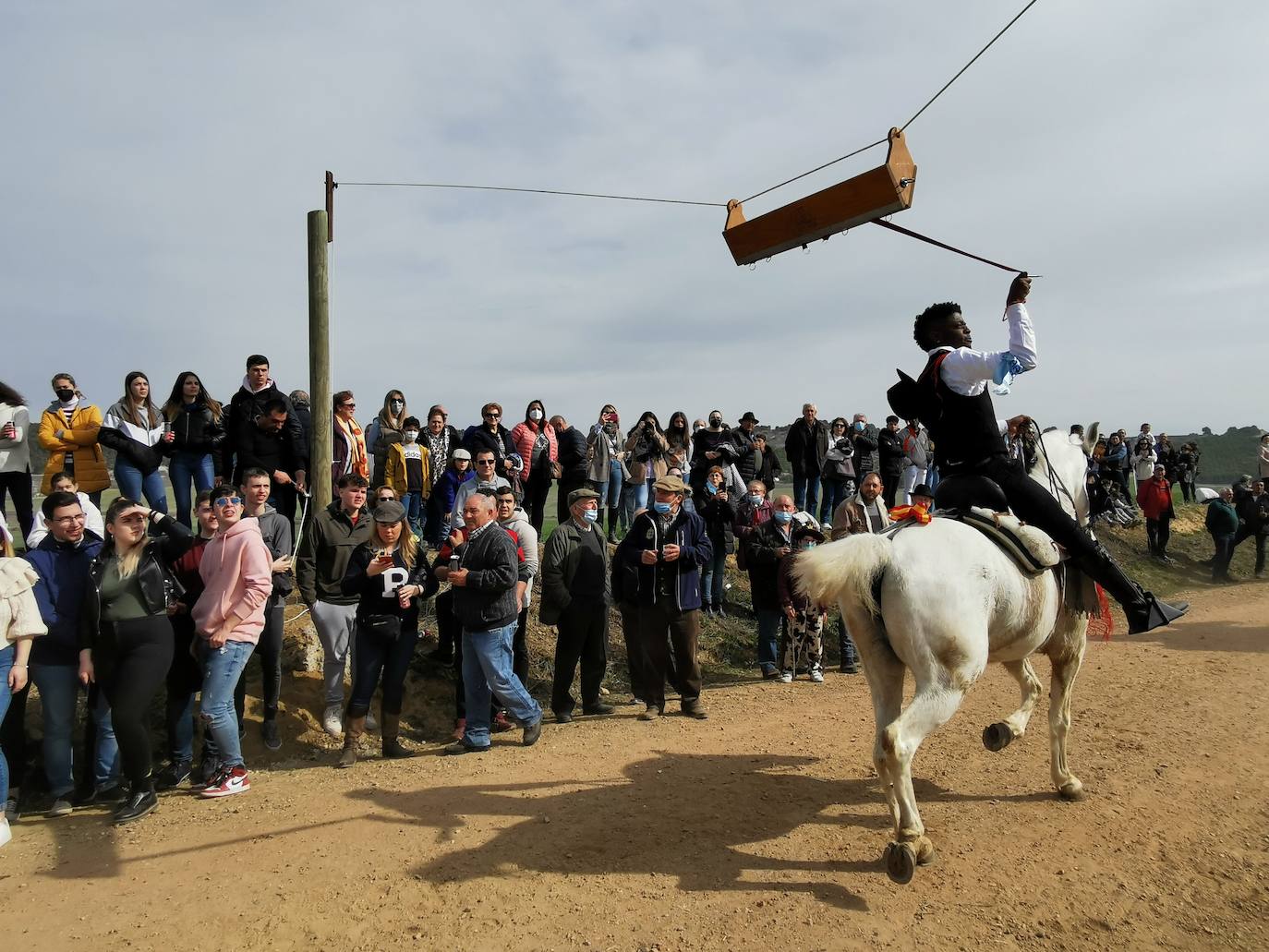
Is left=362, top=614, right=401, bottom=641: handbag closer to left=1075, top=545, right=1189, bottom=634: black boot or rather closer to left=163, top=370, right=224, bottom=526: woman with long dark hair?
left=163, top=370, right=224, bottom=526: woman with long dark hair

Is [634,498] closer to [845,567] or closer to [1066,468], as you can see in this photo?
[1066,468]

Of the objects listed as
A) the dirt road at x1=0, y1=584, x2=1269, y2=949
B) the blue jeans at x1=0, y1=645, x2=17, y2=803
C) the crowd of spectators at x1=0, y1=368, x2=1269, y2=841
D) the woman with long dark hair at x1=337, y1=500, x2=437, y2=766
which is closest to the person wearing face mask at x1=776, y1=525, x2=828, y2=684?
the crowd of spectators at x1=0, y1=368, x2=1269, y2=841

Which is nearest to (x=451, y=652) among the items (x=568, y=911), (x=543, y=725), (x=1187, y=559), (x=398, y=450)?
(x=543, y=725)

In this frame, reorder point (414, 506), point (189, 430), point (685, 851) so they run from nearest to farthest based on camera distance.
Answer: point (685, 851) < point (189, 430) < point (414, 506)

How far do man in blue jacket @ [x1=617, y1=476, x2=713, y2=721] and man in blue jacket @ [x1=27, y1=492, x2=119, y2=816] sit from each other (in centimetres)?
473

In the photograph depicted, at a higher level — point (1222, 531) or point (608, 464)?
point (608, 464)

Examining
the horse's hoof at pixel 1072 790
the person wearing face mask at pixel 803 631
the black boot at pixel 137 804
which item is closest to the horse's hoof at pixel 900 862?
the horse's hoof at pixel 1072 790

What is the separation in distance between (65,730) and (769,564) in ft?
23.0

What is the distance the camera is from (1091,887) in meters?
4.71

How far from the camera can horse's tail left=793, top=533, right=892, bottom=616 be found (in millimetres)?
4770

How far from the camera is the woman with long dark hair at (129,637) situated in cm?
596

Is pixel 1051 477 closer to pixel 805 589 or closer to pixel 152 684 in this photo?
pixel 805 589

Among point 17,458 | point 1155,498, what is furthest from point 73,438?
point 1155,498

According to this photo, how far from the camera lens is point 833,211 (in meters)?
5.67
